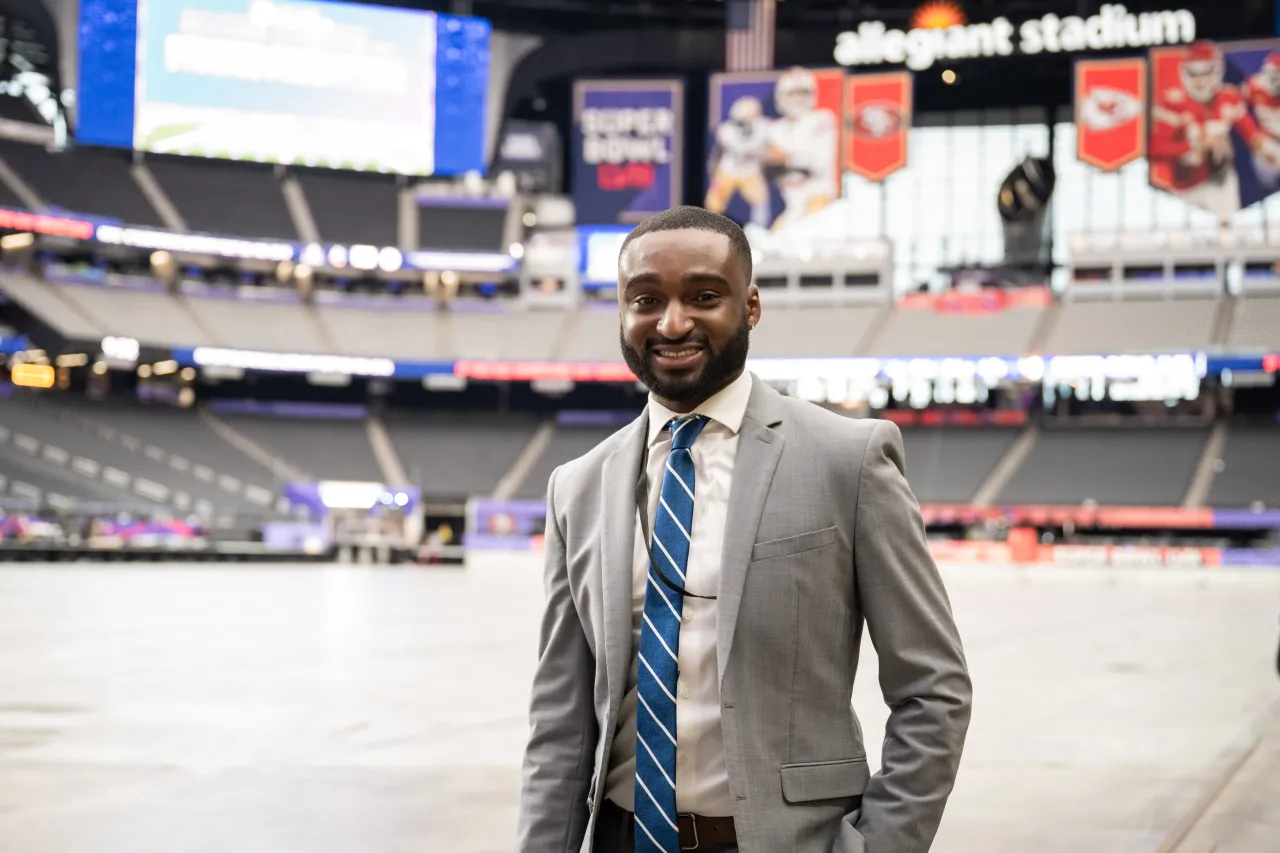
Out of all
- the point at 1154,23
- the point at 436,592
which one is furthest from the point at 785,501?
the point at 1154,23

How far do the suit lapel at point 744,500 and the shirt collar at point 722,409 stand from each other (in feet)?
0.06

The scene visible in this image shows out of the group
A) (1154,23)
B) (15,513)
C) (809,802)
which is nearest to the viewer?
(809,802)

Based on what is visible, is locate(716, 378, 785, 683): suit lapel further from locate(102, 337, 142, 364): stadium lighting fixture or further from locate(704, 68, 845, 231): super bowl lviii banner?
locate(704, 68, 845, 231): super bowl lviii banner

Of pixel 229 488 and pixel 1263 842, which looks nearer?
pixel 1263 842

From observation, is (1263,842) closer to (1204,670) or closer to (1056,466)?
(1204,670)

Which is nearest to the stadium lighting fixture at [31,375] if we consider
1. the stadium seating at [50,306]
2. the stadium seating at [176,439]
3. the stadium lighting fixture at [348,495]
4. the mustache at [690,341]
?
the stadium seating at [176,439]

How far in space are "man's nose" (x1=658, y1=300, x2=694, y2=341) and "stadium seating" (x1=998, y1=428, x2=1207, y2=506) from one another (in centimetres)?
4726

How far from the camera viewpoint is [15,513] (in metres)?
37.8

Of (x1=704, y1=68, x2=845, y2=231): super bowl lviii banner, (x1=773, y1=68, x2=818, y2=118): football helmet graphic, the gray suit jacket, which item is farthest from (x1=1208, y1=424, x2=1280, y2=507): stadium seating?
the gray suit jacket

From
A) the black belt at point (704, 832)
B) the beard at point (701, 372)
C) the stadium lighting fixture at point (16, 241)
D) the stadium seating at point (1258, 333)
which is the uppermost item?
the stadium lighting fixture at point (16, 241)

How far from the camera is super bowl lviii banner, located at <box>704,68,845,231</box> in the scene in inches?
1951

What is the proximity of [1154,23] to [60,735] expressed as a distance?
5158 cm

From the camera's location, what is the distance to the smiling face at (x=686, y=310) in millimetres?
2391

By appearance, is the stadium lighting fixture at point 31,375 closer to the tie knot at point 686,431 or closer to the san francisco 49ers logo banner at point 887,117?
the san francisco 49ers logo banner at point 887,117
